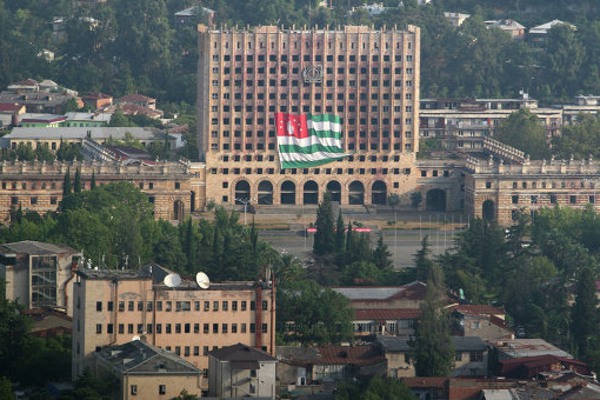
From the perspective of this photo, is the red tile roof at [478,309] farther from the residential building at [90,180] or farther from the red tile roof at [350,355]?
the residential building at [90,180]

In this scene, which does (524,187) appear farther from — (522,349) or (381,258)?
(522,349)

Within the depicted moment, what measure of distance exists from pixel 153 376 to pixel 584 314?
2800 cm

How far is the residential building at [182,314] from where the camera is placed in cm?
13062

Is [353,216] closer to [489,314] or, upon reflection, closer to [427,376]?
[489,314]

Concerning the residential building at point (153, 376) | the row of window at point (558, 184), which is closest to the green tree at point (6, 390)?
the residential building at point (153, 376)

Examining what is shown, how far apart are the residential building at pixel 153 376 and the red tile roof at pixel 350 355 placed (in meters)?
10.7

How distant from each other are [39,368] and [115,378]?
659cm

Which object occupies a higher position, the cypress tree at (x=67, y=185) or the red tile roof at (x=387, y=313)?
the cypress tree at (x=67, y=185)

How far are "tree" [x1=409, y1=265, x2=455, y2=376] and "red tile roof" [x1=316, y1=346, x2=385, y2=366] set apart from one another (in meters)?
1.91

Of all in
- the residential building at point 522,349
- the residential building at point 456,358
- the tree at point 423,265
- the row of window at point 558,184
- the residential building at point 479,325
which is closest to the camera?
the residential building at point 456,358

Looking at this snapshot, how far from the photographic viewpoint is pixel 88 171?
194 metres

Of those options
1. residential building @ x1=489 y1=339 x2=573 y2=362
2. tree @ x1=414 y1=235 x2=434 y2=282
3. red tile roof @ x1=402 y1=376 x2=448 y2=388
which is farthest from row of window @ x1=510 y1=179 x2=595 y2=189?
red tile roof @ x1=402 y1=376 x2=448 y2=388

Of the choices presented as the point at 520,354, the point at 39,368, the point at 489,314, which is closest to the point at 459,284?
the point at 489,314

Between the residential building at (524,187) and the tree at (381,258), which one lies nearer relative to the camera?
the tree at (381,258)
